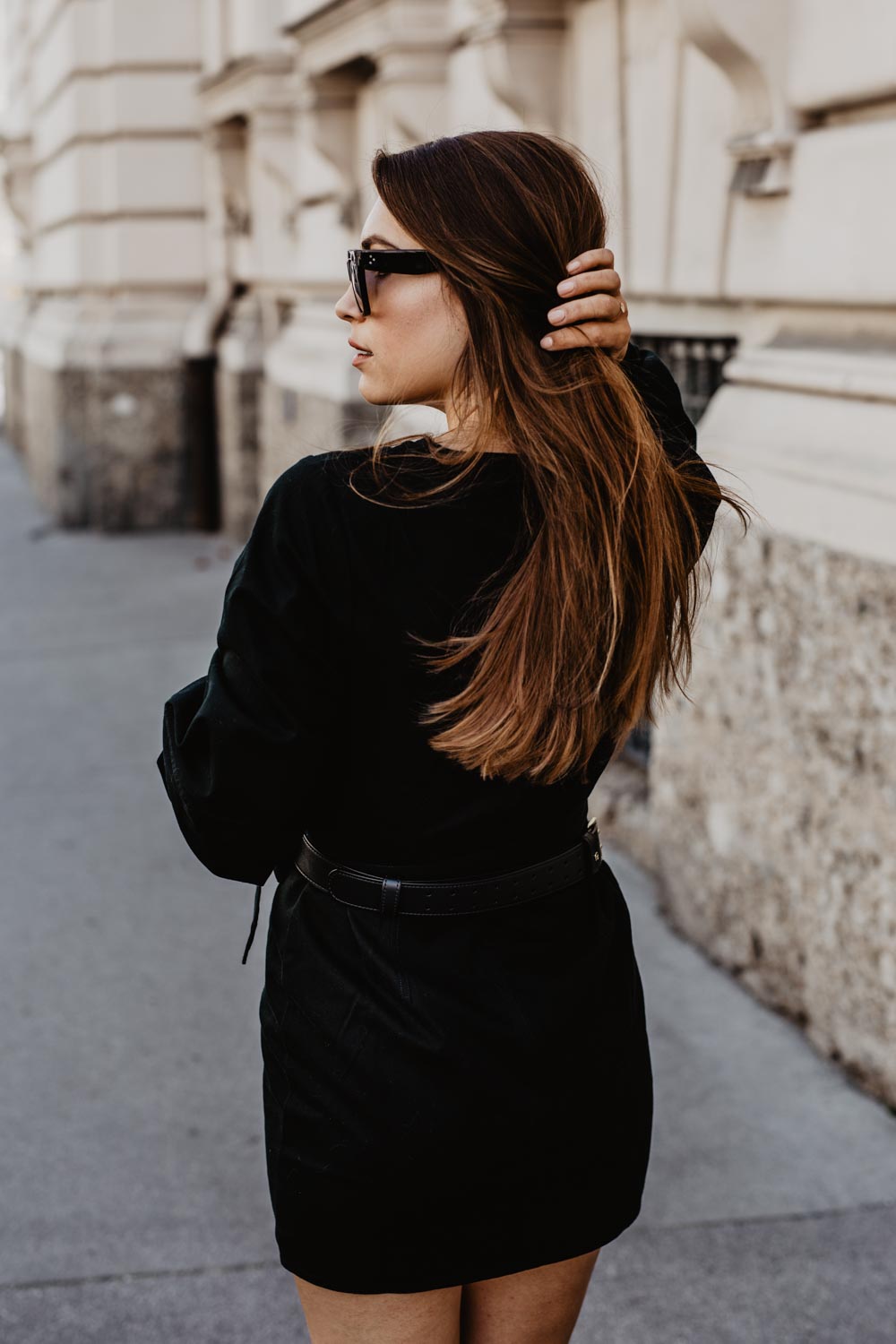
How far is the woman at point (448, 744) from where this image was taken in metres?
1.58

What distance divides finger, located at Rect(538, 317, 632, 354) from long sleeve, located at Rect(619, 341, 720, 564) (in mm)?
175

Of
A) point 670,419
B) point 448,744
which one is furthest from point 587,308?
point 448,744

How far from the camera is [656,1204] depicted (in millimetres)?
3234

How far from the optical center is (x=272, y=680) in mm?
1565

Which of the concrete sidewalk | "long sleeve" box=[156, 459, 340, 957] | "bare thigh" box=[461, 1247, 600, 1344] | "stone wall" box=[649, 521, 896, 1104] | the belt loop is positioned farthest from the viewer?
"stone wall" box=[649, 521, 896, 1104]

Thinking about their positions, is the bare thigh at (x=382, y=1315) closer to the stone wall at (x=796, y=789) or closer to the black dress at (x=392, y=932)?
the black dress at (x=392, y=932)

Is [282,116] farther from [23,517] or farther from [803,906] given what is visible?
[803,906]

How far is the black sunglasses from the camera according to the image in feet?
5.32

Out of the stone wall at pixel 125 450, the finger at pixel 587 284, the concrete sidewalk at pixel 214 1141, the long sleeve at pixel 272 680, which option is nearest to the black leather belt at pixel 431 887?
the long sleeve at pixel 272 680

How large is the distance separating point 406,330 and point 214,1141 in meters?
2.37

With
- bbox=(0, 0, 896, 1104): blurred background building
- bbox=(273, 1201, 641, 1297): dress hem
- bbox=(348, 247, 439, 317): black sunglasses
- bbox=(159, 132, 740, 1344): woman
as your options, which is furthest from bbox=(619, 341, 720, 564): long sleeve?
bbox=(273, 1201, 641, 1297): dress hem

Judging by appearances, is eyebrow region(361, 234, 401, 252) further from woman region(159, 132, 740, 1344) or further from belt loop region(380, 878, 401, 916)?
belt loop region(380, 878, 401, 916)

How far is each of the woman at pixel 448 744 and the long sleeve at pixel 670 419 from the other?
126 mm

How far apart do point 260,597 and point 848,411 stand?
8.42ft
